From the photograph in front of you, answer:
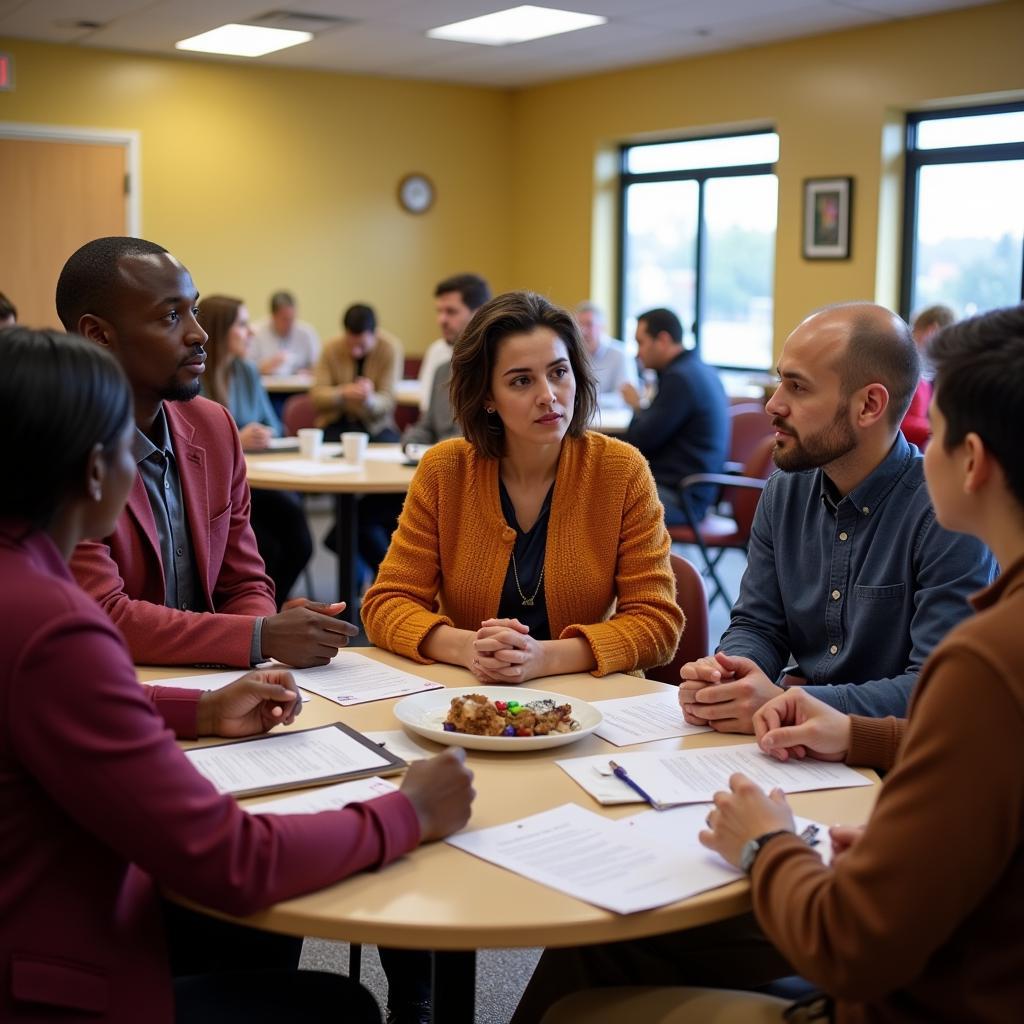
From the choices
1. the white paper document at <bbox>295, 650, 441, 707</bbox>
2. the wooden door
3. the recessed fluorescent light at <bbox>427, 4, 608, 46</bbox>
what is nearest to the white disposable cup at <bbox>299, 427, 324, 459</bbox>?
the white paper document at <bbox>295, 650, 441, 707</bbox>

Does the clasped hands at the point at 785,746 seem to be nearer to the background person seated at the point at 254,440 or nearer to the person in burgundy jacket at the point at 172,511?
the person in burgundy jacket at the point at 172,511

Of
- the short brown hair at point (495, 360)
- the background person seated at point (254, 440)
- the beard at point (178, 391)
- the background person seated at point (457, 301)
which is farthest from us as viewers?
the background person seated at point (457, 301)

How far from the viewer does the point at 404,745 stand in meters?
1.70

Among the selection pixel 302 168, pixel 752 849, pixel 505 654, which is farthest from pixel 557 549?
pixel 302 168

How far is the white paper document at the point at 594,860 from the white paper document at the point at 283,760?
0.80 feet

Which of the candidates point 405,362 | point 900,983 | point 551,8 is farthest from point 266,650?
point 405,362

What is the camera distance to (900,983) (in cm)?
113

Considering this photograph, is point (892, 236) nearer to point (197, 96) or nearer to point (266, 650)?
point (197, 96)

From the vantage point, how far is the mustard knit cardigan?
230 centimetres

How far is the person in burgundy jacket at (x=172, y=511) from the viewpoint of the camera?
2053 mm

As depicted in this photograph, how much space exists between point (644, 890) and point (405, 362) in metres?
9.33

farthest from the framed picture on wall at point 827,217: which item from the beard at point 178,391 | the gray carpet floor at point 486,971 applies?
the beard at point 178,391

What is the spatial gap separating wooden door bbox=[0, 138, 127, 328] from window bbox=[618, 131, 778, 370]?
4129 millimetres

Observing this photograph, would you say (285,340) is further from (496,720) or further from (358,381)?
(496,720)
